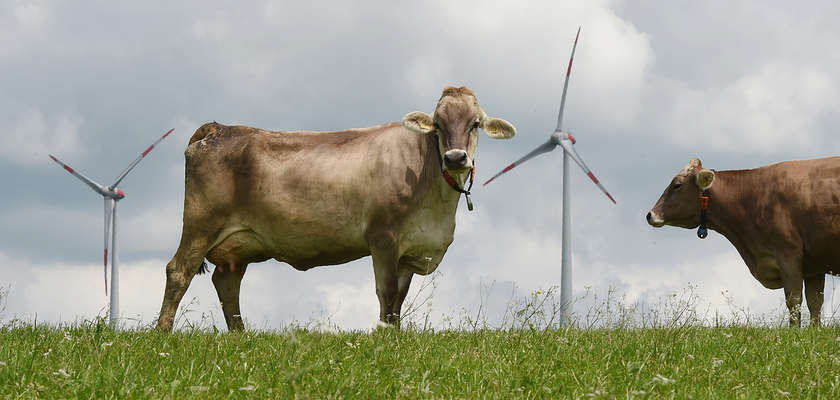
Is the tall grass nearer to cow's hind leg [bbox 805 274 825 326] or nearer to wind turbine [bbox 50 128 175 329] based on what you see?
cow's hind leg [bbox 805 274 825 326]

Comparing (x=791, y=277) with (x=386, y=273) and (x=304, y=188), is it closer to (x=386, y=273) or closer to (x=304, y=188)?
(x=386, y=273)

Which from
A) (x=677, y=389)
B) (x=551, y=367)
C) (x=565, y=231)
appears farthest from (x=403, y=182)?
(x=565, y=231)

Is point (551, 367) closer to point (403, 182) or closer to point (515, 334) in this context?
point (515, 334)

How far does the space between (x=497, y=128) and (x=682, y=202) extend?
6.90m

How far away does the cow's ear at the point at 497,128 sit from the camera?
35.9 feet

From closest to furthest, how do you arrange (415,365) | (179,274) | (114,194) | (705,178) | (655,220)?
(415,365)
(179,274)
(705,178)
(655,220)
(114,194)

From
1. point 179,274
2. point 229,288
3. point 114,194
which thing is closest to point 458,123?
point 229,288

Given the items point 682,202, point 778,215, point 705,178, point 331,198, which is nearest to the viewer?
point 331,198

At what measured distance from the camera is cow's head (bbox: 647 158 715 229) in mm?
16359

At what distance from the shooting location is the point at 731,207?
15.6 meters

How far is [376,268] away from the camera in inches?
405

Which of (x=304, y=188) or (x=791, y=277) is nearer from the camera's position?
(x=304, y=188)

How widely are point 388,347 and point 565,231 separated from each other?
18292mm

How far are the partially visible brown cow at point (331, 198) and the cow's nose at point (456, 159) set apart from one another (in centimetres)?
1
